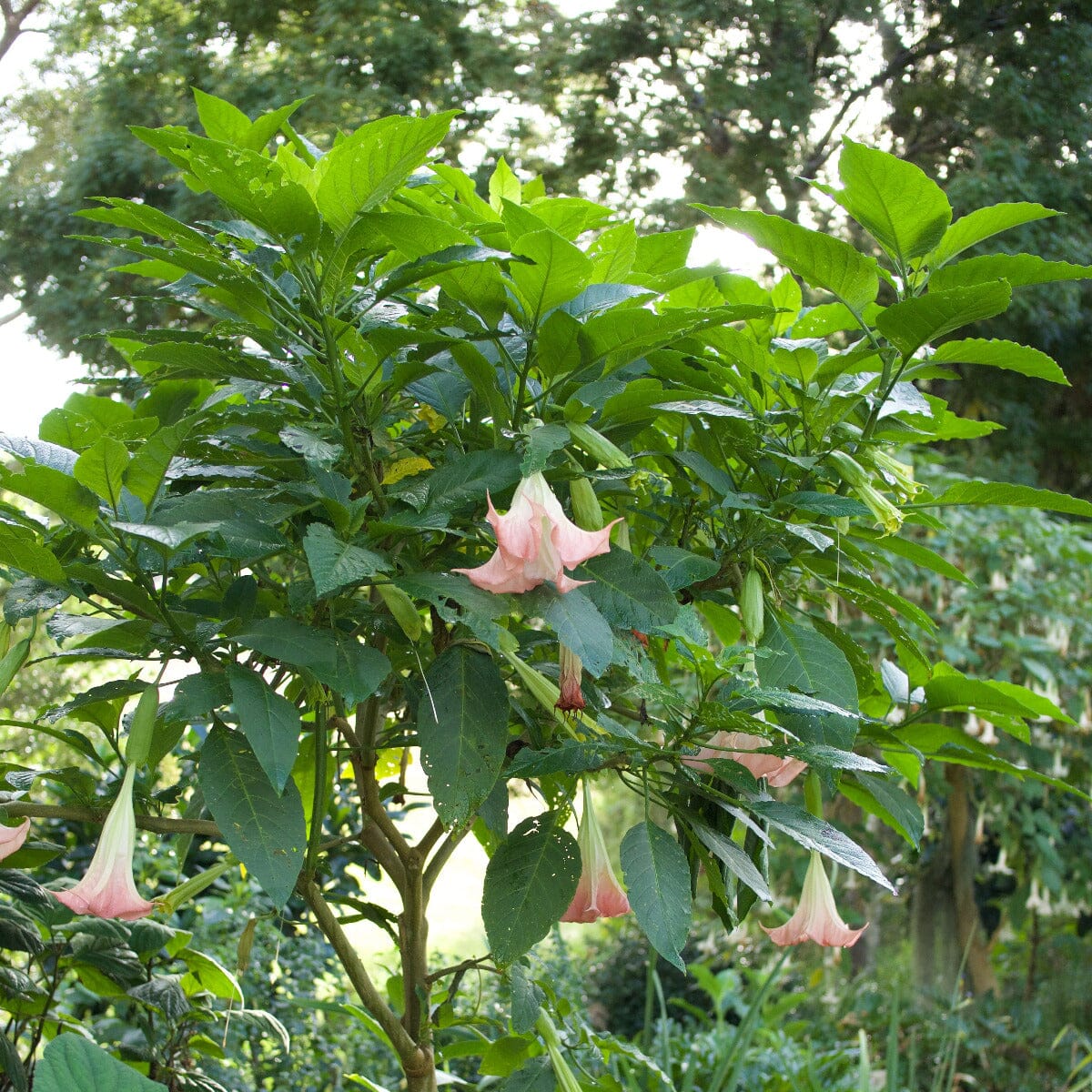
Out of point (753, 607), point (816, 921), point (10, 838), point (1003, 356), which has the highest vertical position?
point (1003, 356)

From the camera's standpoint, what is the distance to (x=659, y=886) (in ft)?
2.23

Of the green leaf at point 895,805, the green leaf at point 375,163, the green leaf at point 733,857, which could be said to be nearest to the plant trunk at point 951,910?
the green leaf at point 895,805

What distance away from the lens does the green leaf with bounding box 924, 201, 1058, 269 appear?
0.72m

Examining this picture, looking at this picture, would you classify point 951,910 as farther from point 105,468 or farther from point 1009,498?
point 105,468

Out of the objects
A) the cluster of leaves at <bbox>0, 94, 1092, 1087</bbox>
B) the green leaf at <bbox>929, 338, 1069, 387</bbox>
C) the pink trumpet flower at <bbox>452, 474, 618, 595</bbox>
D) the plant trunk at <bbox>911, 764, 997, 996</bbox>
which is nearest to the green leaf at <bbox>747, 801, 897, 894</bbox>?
the cluster of leaves at <bbox>0, 94, 1092, 1087</bbox>

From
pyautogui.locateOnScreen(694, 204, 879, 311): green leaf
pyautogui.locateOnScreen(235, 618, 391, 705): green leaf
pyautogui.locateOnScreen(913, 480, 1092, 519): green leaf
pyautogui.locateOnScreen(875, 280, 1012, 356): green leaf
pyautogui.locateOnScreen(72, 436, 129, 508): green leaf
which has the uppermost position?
pyautogui.locateOnScreen(694, 204, 879, 311): green leaf

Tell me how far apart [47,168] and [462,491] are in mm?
7535

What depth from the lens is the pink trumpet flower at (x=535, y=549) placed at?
620mm

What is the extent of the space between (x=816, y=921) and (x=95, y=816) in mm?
537

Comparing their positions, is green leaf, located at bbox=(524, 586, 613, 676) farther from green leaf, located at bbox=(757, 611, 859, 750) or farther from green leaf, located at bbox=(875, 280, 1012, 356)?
green leaf, located at bbox=(875, 280, 1012, 356)

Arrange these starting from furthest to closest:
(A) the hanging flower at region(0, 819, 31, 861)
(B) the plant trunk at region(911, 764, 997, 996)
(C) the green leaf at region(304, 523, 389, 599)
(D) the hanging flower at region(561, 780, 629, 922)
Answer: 1. (B) the plant trunk at region(911, 764, 997, 996)
2. (D) the hanging flower at region(561, 780, 629, 922)
3. (A) the hanging flower at region(0, 819, 31, 861)
4. (C) the green leaf at region(304, 523, 389, 599)

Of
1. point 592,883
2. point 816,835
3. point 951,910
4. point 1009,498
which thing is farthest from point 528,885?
point 951,910

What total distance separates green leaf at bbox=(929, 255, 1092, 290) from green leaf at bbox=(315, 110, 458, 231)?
335 mm

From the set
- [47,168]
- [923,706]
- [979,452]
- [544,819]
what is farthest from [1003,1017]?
[47,168]
